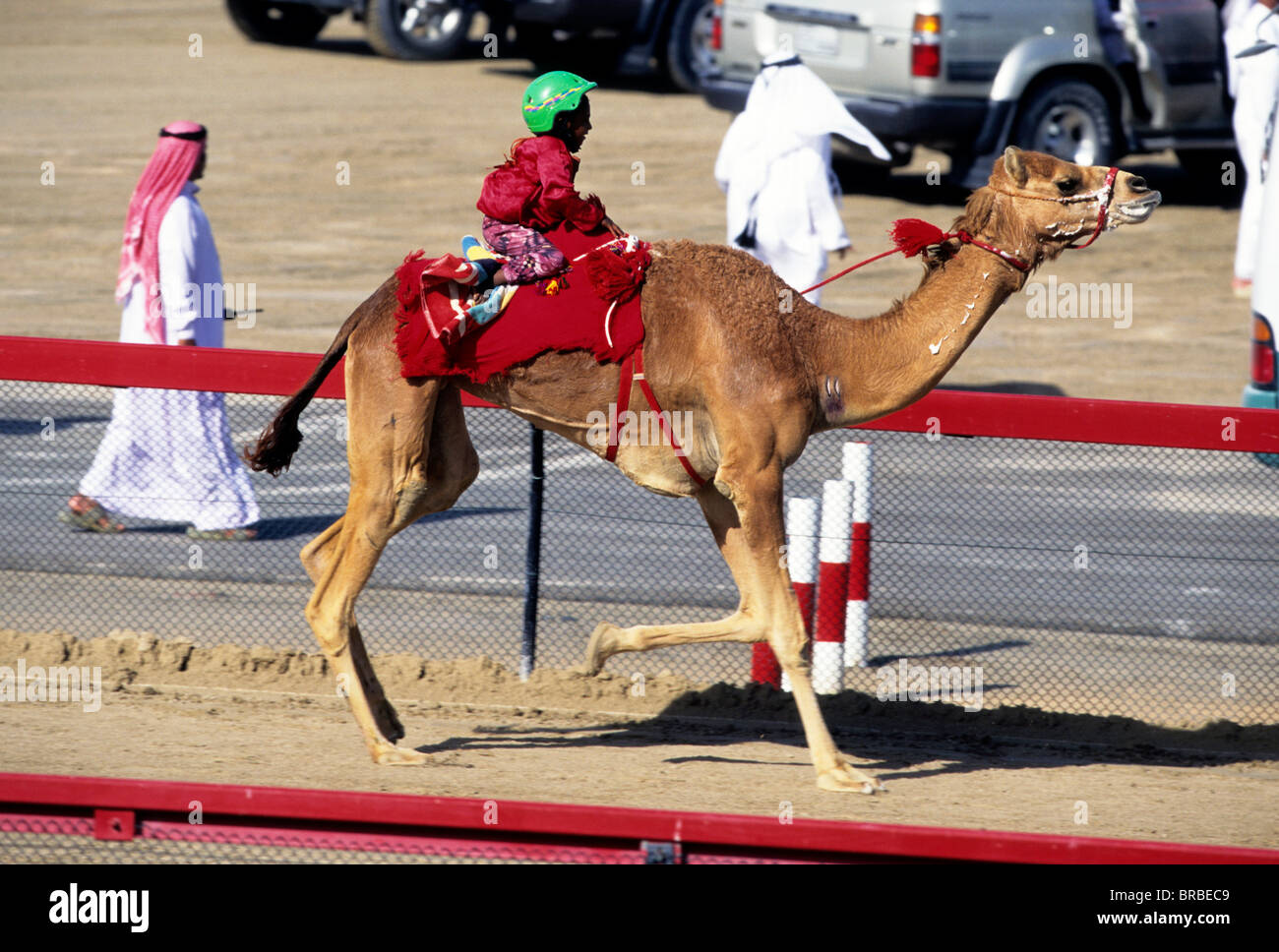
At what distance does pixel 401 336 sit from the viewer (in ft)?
19.4

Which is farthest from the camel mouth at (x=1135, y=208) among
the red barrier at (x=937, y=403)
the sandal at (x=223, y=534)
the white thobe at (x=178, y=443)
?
the sandal at (x=223, y=534)

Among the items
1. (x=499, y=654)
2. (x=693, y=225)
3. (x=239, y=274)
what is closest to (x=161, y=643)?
(x=499, y=654)

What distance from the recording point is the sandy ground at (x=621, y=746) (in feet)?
19.3

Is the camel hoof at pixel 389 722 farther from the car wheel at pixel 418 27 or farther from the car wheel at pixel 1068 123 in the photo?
the car wheel at pixel 418 27

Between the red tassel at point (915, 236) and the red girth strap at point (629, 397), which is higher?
the red tassel at point (915, 236)

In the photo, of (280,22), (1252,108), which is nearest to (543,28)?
(280,22)

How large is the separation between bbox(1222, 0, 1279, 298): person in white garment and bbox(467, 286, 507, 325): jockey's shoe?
32.8ft

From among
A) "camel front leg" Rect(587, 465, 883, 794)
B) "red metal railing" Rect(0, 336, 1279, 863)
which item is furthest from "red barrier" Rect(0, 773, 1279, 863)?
"camel front leg" Rect(587, 465, 883, 794)

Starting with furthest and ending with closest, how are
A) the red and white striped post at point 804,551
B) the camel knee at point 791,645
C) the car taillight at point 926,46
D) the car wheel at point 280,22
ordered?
the car wheel at point 280,22
the car taillight at point 926,46
the red and white striped post at point 804,551
the camel knee at point 791,645

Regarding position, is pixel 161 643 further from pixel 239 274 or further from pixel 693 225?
pixel 693 225

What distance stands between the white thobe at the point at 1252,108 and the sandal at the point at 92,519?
9.75m
